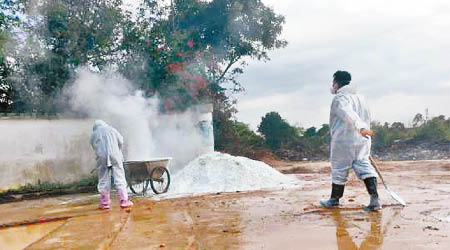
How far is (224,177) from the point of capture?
30.4ft

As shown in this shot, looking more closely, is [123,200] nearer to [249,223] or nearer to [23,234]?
[23,234]

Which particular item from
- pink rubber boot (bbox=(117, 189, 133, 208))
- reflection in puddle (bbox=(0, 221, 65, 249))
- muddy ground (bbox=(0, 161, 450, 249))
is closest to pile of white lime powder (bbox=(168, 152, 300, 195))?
muddy ground (bbox=(0, 161, 450, 249))

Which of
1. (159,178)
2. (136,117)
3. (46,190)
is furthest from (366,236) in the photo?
(46,190)

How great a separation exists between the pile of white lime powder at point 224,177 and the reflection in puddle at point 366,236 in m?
4.04

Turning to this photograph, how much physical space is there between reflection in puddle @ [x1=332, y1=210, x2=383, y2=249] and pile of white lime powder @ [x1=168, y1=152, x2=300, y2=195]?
4.04 metres

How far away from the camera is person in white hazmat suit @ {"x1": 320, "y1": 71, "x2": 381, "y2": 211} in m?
5.16

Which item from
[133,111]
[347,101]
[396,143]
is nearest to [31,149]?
[133,111]

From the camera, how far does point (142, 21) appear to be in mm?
15516

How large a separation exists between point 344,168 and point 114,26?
414 inches

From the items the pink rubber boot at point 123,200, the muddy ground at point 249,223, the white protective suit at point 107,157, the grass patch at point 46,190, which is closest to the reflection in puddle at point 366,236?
the muddy ground at point 249,223

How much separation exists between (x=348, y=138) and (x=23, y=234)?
4.81 m

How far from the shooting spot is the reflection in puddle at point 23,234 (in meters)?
5.64

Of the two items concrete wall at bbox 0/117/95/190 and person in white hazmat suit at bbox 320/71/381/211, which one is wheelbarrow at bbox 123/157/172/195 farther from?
person in white hazmat suit at bbox 320/71/381/211

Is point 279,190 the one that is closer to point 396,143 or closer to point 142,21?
point 142,21
